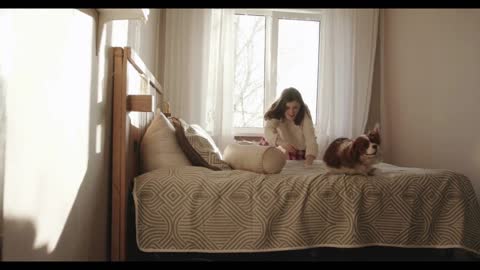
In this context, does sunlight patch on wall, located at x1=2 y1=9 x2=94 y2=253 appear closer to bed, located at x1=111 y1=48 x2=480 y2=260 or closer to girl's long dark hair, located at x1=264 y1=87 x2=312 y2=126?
bed, located at x1=111 y1=48 x2=480 y2=260

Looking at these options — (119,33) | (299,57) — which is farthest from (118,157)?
(299,57)

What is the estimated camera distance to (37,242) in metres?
0.73

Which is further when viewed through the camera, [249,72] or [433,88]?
[249,72]

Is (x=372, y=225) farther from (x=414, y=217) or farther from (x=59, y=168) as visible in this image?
(x=59, y=168)

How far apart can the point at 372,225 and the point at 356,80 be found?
7.09 feet

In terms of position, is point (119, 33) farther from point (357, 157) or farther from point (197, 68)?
point (197, 68)

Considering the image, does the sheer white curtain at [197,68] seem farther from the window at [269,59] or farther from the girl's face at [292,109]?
the girl's face at [292,109]

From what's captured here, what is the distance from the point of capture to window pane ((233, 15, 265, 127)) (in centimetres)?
336

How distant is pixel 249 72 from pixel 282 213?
2125 mm

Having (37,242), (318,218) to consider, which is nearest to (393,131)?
(318,218)

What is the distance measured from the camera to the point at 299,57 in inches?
137

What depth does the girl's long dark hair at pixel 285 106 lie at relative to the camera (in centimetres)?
223

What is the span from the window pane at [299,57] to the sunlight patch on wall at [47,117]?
2576mm

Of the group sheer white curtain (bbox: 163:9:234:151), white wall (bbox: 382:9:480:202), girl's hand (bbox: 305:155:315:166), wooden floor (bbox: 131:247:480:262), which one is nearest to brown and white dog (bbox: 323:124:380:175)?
wooden floor (bbox: 131:247:480:262)
